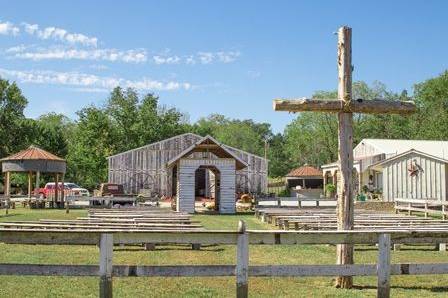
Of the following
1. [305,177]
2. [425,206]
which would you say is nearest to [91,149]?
[305,177]

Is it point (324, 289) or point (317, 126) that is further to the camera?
point (317, 126)

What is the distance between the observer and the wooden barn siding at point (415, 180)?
33406 mm

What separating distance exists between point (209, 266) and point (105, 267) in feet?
4.09

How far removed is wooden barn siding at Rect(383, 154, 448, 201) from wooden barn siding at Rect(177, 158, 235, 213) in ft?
32.9

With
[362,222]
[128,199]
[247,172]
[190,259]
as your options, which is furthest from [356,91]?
[190,259]

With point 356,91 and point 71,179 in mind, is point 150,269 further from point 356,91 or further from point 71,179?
point 356,91

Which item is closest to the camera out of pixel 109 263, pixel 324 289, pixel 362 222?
pixel 109 263

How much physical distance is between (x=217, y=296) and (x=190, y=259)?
4534mm

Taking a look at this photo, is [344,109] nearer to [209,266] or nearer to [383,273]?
[383,273]

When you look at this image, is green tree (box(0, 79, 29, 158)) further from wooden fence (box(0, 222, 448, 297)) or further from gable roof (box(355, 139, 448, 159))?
wooden fence (box(0, 222, 448, 297))

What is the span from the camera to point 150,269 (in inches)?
280

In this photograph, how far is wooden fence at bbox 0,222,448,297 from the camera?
7.00 metres

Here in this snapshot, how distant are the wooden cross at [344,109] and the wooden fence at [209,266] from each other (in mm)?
1772

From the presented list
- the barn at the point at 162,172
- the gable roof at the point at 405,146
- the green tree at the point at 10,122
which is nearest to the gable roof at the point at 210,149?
the barn at the point at 162,172
